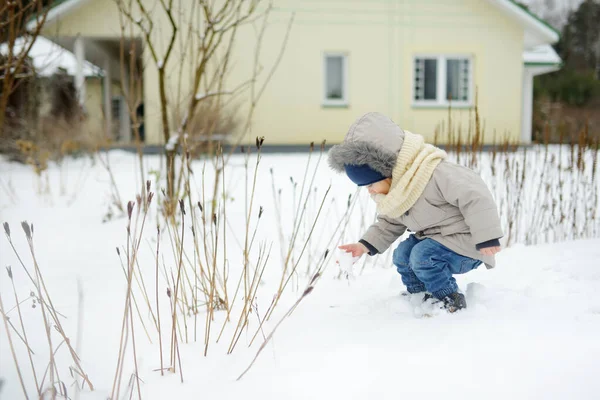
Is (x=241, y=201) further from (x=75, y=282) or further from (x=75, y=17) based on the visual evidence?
(x=75, y=17)

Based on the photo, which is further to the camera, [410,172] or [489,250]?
[410,172]

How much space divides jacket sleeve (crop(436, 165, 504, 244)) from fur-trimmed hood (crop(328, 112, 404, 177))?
0.66ft

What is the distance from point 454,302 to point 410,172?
536mm

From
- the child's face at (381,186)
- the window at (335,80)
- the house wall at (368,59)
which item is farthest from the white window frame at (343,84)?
the child's face at (381,186)

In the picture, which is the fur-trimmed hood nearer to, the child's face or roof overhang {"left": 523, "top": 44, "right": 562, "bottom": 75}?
the child's face

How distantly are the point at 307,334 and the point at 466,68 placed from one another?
35.1 feet

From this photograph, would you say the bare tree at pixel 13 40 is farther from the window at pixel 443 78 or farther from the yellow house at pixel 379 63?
the window at pixel 443 78

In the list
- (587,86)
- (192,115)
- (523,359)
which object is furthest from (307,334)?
(587,86)

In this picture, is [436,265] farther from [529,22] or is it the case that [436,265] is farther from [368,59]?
[529,22]

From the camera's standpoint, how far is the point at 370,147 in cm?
181

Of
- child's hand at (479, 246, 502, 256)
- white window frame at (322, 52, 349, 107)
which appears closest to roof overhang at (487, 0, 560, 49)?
white window frame at (322, 52, 349, 107)

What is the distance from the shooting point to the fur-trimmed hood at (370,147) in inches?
71.2

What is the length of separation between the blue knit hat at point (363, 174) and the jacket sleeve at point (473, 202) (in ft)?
0.75

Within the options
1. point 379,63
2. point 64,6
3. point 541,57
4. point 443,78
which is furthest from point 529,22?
point 64,6
